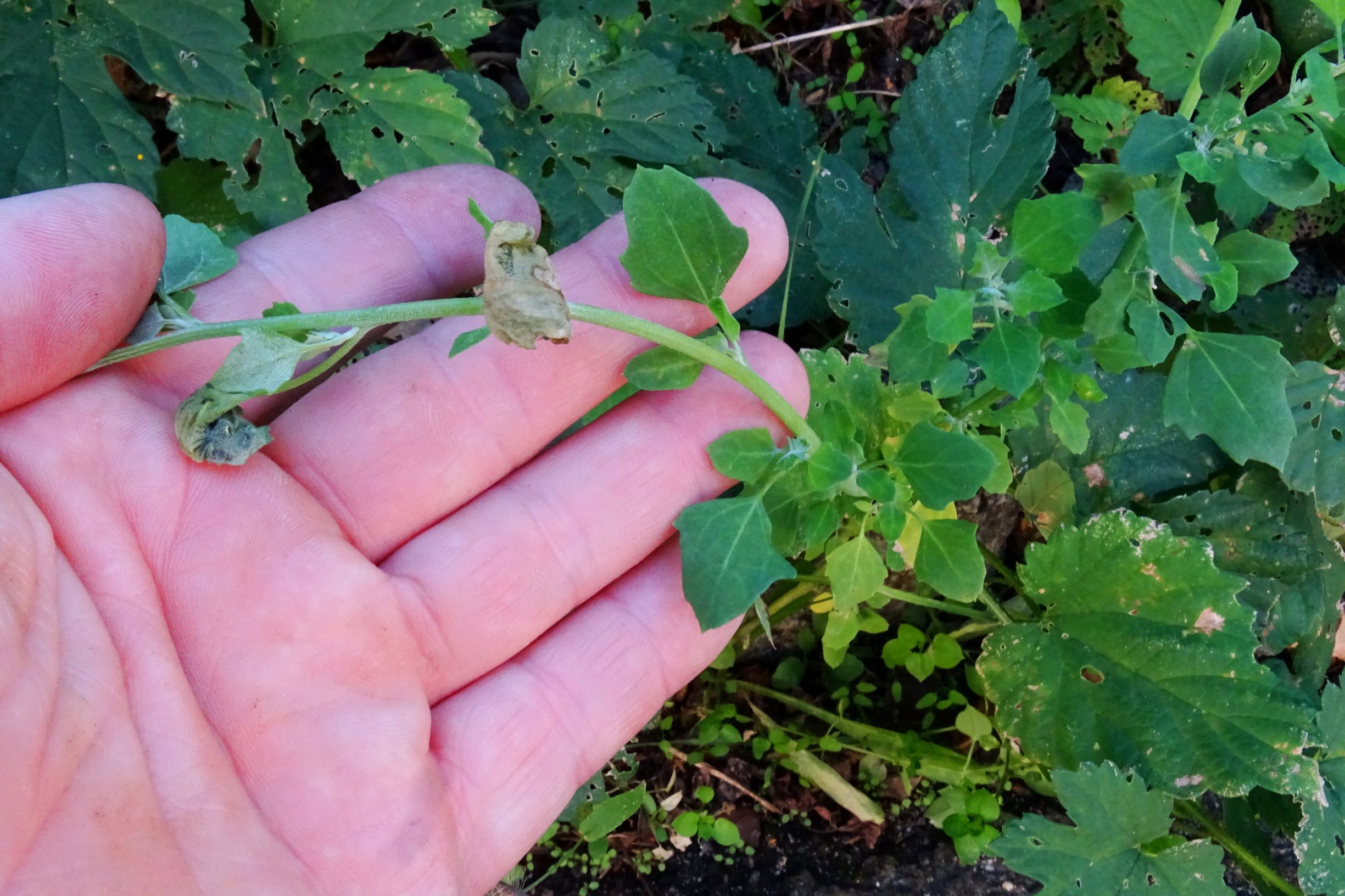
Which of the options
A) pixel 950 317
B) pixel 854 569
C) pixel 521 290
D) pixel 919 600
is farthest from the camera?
pixel 919 600

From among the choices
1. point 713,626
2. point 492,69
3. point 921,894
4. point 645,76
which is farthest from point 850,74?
point 921,894

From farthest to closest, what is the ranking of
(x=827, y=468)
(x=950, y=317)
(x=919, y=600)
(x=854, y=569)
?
(x=919, y=600) < (x=854, y=569) < (x=827, y=468) < (x=950, y=317)

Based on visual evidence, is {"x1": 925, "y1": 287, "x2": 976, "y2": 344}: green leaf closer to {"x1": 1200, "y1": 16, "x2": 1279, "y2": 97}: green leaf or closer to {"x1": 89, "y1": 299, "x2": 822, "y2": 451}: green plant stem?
{"x1": 89, "y1": 299, "x2": 822, "y2": 451}: green plant stem

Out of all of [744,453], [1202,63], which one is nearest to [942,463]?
[744,453]

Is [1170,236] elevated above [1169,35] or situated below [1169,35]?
below

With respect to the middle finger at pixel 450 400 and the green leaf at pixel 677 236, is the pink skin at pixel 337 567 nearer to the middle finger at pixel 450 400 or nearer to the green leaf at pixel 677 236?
the middle finger at pixel 450 400

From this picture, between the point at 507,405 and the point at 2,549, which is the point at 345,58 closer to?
the point at 507,405

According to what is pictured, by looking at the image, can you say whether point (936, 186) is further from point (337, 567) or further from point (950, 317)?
point (337, 567)
